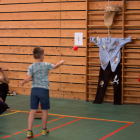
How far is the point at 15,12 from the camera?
27.3ft

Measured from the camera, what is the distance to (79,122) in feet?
16.5

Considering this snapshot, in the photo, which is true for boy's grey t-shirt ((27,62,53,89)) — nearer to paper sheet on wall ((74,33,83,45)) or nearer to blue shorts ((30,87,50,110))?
blue shorts ((30,87,50,110))

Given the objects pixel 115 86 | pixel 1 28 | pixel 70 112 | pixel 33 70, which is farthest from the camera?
pixel 1 28

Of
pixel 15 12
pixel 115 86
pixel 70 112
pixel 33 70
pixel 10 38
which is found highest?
pixel 15 12

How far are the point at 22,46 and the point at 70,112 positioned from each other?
3177mm

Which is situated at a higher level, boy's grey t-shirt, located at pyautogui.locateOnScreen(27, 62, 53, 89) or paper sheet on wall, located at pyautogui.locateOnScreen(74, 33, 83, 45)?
paper sheet on wall, located at pyautogui.locateOnScreen(74, 33, 83, 45)

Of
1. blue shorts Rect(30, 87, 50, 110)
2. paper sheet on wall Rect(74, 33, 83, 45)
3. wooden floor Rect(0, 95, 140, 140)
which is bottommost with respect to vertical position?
wooden floor Rect(0, 95, 140, 140)

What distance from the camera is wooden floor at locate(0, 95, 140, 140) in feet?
13.7

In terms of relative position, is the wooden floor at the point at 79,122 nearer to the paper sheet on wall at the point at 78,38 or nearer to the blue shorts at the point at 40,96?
the blue shorts at the point at 40,96

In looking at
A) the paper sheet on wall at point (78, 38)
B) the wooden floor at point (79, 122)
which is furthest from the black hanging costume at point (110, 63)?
the paper sheet on wall at point (78, 38)

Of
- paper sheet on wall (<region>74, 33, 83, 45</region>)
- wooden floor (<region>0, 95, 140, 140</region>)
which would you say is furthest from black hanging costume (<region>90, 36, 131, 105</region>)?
paper sheet on wall (<region>74, 33, 83, 45</region>)

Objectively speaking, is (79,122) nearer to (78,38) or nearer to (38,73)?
(38,73)

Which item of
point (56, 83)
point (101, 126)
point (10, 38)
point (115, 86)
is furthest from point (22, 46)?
point (101, 126)

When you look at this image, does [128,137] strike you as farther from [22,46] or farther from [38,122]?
[22,46]
